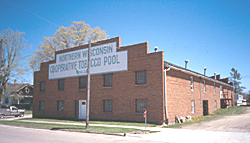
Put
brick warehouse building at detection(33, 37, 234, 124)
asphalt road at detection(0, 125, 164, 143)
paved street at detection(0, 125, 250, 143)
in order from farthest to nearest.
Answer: brick warehouse building at detection(33, 37, 234, 124) < paved street at detection(0, 125, 250, 143) < asphalt road at detection(0, 125, 164, 143)

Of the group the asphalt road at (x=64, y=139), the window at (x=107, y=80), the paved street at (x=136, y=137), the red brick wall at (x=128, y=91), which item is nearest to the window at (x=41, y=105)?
the red brick wall at (x=128, y=91)

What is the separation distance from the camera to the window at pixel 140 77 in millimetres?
22672

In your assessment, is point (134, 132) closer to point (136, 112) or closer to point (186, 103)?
point (136, 112)

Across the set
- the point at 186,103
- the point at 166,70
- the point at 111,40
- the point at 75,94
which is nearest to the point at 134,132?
the point at 166,70

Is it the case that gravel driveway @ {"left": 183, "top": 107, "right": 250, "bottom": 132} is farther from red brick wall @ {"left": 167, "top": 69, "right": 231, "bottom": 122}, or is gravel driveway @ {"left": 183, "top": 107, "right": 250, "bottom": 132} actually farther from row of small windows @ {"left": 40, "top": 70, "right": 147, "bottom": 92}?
row of small windows @ {"left": 40, "top": 70, "right": 147, "bottom": 92}

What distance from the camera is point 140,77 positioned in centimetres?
2297

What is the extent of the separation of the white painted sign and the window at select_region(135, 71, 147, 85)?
58.9 inches

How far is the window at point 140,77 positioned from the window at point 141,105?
176 cm

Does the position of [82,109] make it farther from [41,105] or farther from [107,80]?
[41,105]

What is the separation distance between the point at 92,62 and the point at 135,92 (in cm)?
729

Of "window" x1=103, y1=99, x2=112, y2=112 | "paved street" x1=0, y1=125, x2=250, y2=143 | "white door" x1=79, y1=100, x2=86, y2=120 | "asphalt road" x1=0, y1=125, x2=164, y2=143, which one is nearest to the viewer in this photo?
"asphalt road" x1=0, y1=125, x2=164, y2=143

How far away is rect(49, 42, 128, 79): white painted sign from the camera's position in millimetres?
24891

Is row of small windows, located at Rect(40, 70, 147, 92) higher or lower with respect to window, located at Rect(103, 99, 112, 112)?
higher

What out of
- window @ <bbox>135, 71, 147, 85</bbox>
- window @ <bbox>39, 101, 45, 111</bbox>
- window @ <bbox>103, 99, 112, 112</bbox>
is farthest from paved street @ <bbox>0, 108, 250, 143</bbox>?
window @ <bbox>39, 101, 45, 111</bbox>
